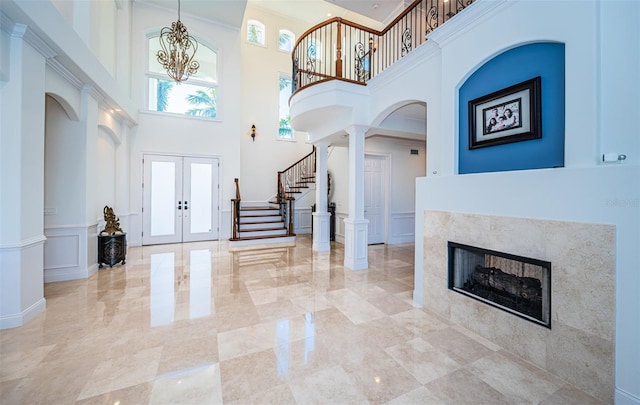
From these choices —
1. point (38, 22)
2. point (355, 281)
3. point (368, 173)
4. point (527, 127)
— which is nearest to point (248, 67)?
point (368, 173)

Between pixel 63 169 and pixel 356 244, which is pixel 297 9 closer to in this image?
pixel 63 169

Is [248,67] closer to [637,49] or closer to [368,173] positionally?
[368,173]

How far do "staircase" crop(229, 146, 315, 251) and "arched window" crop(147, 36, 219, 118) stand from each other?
8.11 feet

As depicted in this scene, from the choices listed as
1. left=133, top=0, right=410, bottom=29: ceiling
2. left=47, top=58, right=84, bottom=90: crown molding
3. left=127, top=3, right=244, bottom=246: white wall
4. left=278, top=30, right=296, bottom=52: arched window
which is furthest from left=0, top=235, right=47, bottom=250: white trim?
left=278, top=30, right=296, bottom=52: arched window

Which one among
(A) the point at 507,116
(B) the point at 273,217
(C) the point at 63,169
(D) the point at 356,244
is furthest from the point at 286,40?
(A) the point at 507,116

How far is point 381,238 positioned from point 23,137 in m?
6.90

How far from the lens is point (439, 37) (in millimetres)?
3057

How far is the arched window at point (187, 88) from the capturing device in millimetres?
7090

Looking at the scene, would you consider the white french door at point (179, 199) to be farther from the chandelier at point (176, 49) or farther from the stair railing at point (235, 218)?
the chandelier at point (176, 49)

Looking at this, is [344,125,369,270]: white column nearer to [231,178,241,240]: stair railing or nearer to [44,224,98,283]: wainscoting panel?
[231,178,241,240]: stair railing

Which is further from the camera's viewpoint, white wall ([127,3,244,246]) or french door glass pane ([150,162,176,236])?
french door glass pane ([150,162,176,236])

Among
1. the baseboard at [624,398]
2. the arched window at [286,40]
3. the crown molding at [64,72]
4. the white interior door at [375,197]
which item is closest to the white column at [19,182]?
the crown molding at [64,72]

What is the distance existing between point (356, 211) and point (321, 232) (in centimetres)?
172

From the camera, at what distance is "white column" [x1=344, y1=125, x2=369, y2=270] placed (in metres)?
4.81
